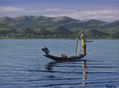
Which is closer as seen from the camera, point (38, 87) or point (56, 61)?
point (38, 87)

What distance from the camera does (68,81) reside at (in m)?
34.9

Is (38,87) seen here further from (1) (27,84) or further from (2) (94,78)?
(2) (94,78)

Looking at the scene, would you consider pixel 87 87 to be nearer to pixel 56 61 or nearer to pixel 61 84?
pixel 61 84

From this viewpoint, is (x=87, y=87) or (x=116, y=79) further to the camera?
(x=116, y=79)

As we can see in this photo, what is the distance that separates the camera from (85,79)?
3684 cm

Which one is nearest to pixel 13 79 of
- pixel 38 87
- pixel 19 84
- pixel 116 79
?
pixel 19 84

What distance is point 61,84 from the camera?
32906 millimetres

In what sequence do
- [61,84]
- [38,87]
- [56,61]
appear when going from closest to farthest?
[38,87] < [61,84] < [56,61]

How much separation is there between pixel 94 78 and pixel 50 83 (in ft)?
22.3

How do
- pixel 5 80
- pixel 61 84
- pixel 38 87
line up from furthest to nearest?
pixel 5 80 → pixel 61 84 → pixel 38 87

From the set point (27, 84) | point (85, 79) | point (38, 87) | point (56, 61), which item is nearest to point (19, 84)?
point (27, 84)

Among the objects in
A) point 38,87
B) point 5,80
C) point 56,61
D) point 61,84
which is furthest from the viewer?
point 56,61

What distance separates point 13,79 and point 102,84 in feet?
37.4

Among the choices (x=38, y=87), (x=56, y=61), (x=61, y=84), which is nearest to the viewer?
(x=38, y=87)
